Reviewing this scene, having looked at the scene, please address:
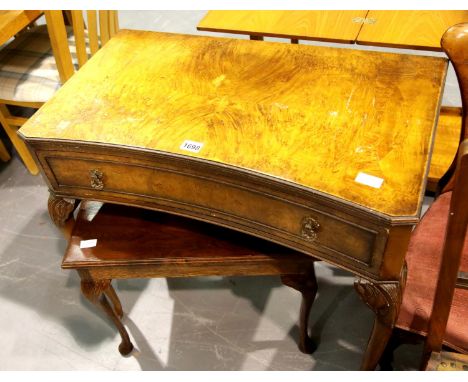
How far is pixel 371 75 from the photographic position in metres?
1.09

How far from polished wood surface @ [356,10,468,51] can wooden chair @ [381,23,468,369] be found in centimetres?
55

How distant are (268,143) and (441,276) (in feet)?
1.35

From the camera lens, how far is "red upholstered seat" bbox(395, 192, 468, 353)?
0.92m

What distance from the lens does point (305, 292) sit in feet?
4.03

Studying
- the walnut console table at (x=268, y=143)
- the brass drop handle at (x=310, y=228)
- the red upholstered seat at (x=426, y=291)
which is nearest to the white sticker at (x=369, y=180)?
the walnut console table at (x=268, y=143)

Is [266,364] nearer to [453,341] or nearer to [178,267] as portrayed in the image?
[178,267]

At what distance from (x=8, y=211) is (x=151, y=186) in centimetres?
121

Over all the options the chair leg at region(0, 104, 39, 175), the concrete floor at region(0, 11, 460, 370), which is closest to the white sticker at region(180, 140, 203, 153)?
the concrete floor at region(0, 11, 460, 370)

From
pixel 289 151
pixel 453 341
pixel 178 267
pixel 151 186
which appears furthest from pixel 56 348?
pixel 453 341

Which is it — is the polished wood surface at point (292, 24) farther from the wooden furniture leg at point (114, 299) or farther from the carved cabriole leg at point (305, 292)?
the wooden furniture leg at point (114, 299)

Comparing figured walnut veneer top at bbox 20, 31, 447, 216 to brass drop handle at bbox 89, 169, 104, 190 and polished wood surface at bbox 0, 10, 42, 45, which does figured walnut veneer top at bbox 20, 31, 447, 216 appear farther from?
polished wood surface at bbox 0, 10, 42, 45

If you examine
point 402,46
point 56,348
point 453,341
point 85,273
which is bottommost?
point 56,348

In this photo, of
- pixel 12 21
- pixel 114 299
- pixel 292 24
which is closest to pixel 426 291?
pixel 114 299
